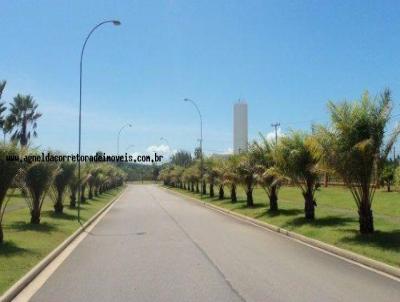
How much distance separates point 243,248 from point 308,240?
290 cm

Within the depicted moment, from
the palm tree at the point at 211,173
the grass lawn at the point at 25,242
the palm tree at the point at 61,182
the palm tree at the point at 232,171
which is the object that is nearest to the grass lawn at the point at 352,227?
the palm tree at the point at 232,171

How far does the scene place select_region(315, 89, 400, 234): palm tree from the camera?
18562mm

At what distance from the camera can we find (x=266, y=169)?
3061 centimetres

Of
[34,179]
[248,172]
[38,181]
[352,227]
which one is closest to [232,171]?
[248,172]

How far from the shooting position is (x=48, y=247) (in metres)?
16.2

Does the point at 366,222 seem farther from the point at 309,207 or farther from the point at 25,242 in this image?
the point at 25,242

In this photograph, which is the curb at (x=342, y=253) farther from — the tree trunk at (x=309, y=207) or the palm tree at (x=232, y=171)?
the palm tree at (x=232, y=171)

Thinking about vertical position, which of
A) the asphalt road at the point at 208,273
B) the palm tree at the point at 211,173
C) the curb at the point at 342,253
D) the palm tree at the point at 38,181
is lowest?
the asphalt road at the point at 208,273

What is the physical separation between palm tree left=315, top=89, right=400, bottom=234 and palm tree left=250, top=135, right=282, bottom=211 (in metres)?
9.86

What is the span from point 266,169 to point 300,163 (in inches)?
227

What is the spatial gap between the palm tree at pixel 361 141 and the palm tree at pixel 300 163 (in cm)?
517

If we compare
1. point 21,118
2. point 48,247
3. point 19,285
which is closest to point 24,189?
point 48,247

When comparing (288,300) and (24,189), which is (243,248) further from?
(24,189)

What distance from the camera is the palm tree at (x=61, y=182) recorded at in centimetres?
3169
